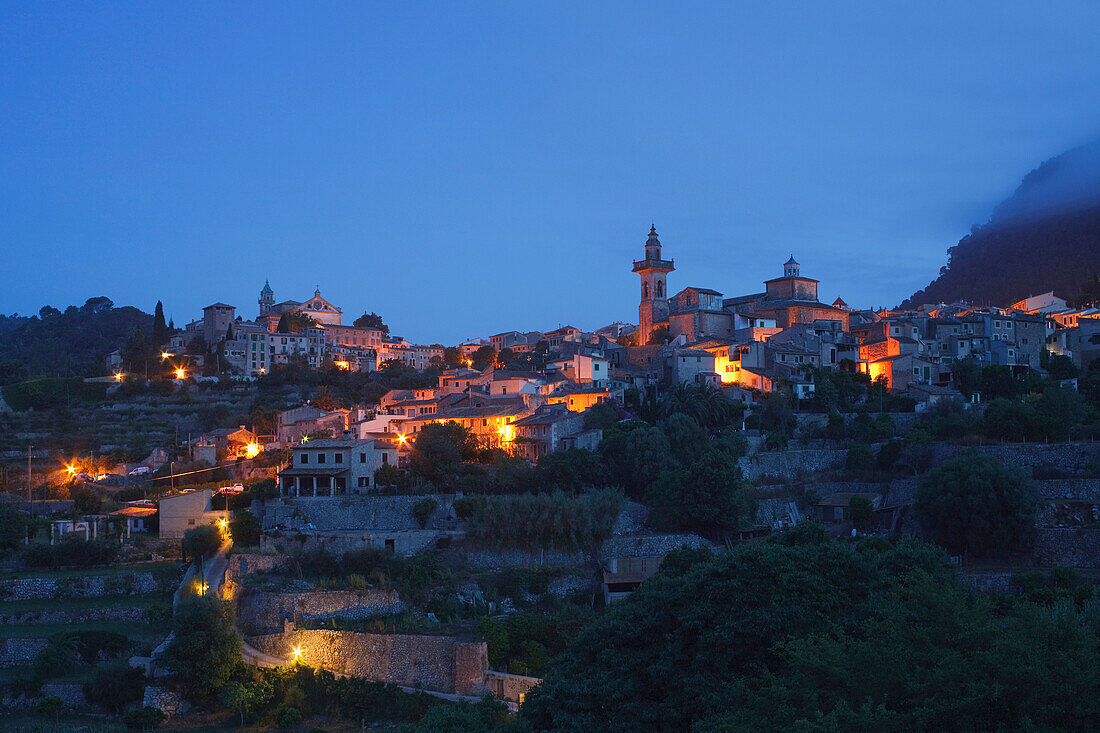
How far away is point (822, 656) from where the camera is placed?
1009 cm

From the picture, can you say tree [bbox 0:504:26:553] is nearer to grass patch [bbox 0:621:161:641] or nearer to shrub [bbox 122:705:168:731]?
grass patch [bbox 0:621:161:641]

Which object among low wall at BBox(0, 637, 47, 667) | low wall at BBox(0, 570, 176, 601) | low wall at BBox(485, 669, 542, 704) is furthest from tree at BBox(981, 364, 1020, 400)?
low wall at BBox(0, 637, 47, 667)

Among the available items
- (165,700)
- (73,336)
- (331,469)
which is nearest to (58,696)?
(165,700)

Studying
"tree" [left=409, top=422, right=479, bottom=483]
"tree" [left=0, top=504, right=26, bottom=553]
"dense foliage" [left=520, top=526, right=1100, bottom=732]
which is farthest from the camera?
"tree" [left=409, top=422, right=479, bottom=483]

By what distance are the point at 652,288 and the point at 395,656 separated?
37.7m

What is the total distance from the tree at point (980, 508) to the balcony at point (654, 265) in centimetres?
3260

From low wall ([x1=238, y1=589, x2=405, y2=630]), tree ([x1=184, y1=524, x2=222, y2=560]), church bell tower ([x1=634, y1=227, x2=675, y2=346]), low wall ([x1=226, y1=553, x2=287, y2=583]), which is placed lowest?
low wall ([x1=238, y1=589, x2=405, y2=630])

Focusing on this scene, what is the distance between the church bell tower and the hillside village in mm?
4858

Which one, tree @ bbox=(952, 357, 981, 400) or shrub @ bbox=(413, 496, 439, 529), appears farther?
tree @ bbox=(952, 357, 981, 400)

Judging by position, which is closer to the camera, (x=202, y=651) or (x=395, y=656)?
(x=202, y=651)

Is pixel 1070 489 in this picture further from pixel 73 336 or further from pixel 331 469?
pixel 73 336

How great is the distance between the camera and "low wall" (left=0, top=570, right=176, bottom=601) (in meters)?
24.3

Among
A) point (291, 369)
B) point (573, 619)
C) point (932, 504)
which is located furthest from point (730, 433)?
point (291, 369)

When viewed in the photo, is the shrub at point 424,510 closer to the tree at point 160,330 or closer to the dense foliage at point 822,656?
the dense foliage at point 822,656
